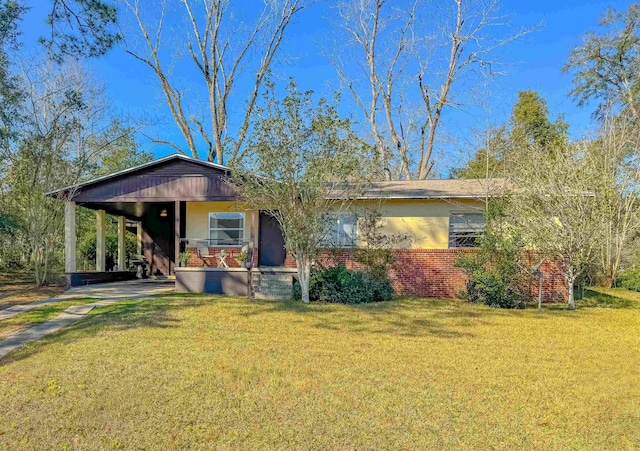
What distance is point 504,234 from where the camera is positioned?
10.8 meters

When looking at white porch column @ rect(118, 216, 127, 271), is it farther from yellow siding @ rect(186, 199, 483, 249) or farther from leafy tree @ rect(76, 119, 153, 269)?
yellow siding @ rect(186, 199, 483, 249)

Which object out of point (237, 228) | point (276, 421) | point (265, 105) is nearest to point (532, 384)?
point (276, 421)

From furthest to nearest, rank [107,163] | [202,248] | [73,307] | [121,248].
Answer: [107,163] → [121,248] → [202,248] → [73,307]

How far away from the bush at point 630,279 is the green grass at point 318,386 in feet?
29.7

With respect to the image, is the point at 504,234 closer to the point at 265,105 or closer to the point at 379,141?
the point at 265,105

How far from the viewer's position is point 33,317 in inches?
316

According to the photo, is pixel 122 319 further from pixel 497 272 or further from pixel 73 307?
pixel 497 272

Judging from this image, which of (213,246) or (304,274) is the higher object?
(213,246)

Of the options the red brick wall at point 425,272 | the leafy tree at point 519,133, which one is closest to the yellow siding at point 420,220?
the red brick wall at point 425,272

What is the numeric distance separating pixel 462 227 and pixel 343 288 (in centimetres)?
528

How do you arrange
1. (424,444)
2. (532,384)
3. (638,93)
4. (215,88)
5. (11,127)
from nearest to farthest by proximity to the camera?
(424,444), (532,384), (11,127), (638,93), (215,88)

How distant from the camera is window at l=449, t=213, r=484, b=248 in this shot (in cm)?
1324

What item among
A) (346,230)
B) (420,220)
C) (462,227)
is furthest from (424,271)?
(346,230)

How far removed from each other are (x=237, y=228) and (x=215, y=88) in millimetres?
14591
